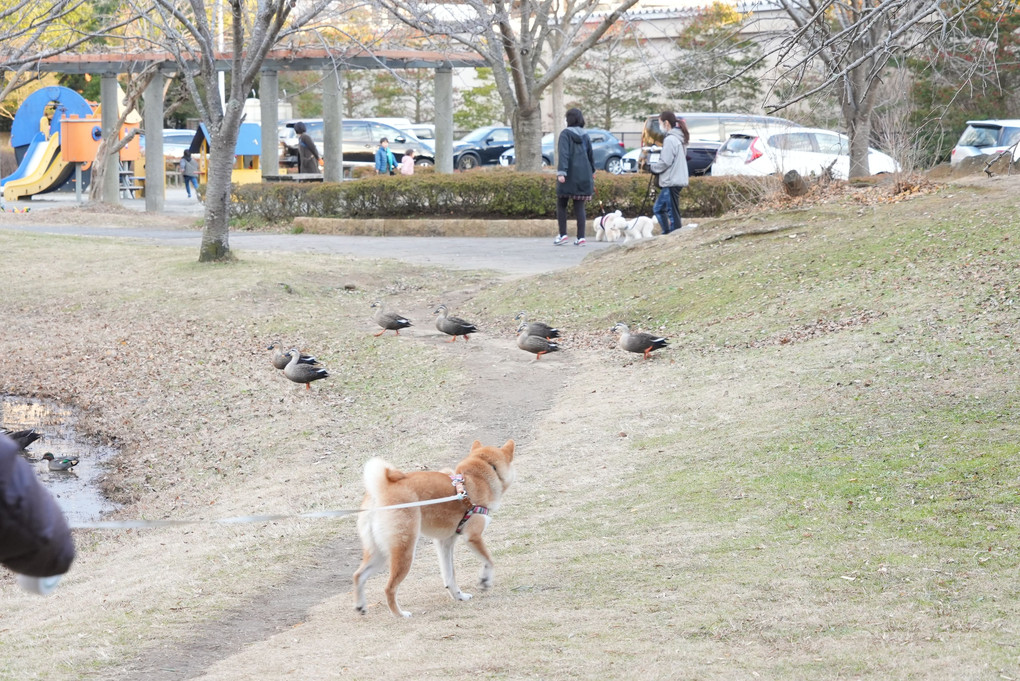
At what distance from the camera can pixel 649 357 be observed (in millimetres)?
11125

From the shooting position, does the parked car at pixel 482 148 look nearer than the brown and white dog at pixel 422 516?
No

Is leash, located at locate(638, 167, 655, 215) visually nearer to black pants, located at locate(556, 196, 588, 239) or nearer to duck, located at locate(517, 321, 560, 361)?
black pants, located at locate(556, 196, 588, 239)

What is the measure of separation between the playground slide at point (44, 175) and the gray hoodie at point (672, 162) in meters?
21.9

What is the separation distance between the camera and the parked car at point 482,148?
37750 mm

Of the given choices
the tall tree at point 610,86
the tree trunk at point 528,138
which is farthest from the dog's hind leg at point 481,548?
the tall tree at point 610,86

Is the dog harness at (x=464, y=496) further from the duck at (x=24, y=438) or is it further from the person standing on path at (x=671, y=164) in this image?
the person standing on path at (x=671, y=164)

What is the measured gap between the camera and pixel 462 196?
72.8 feet

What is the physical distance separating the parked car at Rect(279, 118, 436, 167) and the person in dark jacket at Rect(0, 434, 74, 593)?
36285 mm

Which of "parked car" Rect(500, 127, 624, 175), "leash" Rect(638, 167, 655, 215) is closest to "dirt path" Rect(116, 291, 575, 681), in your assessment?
"leash" Rect(638, 167, 655, 215)

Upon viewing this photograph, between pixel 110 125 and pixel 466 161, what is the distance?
1261cm

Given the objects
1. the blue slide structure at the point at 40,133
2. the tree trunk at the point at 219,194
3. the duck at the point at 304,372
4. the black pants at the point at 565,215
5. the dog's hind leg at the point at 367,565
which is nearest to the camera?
the dog's hind leg at the point at 367,565

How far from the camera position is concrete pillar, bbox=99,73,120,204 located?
28395mm

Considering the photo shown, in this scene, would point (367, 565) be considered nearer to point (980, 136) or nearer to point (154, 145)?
point (154, 145)

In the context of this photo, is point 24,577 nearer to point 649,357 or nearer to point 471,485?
point 471,485
